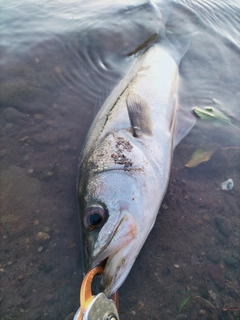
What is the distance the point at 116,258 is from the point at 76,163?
53.2 inches

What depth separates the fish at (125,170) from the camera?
1.87 m

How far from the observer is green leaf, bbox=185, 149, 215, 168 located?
2953 mm

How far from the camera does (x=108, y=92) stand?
3.67m

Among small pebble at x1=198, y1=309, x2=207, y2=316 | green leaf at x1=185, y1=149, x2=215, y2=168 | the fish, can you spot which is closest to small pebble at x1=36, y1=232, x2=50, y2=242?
the fish

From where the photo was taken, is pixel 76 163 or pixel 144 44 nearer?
pixel 76 163

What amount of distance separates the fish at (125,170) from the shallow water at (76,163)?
32cm

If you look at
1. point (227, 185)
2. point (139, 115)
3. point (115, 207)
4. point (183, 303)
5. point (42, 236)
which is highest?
point (139, 115)

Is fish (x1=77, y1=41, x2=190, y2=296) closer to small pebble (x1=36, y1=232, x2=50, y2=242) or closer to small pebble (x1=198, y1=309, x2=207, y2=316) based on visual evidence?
small pebble (x1=36, y1=232, x2=50, y2=242)

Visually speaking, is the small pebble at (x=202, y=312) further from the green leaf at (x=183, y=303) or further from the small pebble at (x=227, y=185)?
the small pebble at (x=227, y=185)

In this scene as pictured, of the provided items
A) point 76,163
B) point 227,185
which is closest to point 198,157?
point 227,185

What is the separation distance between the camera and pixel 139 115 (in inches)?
110

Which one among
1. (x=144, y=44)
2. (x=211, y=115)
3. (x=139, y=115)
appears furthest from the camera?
(x=144, y=44)

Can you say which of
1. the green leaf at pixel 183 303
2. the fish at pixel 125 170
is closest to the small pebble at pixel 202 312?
the green leaf at pixel 183 303

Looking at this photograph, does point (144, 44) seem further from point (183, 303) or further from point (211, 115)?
point (183, 303)
